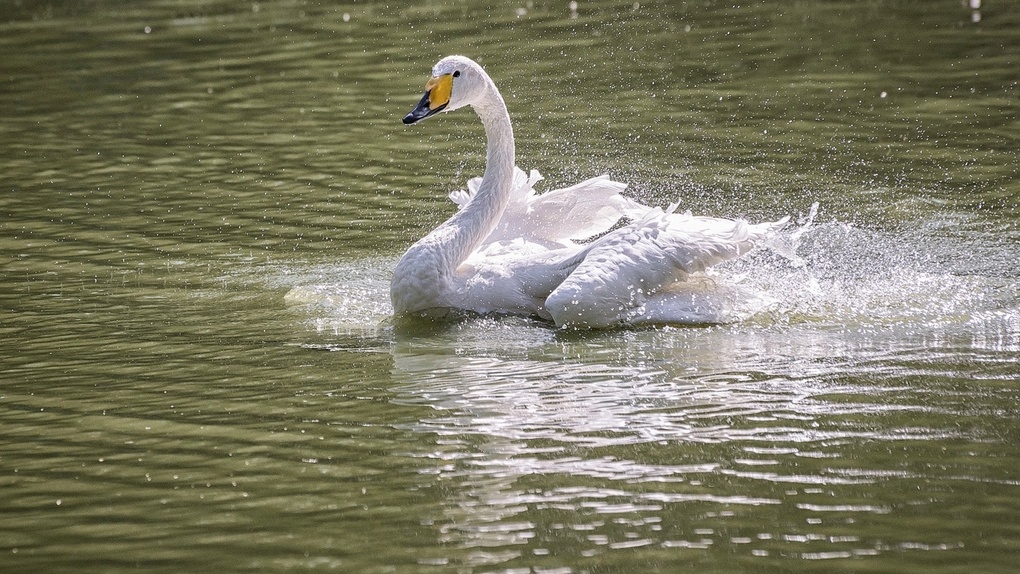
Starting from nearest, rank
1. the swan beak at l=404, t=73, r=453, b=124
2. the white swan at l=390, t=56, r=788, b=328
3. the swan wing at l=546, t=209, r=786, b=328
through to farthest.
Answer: the swan wing at l=546, t=209, r=786, b=328 → the white swan at l=390, t=56, r=788, b=328 → the swan beak at l=404, t=73, r=453, b=124

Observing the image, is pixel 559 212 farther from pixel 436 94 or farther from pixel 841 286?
pixel 841 286

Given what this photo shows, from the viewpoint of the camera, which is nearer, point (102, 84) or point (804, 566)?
point (804, 566)

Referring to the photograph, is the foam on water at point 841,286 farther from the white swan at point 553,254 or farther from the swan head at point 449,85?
the swan head at point 449,85

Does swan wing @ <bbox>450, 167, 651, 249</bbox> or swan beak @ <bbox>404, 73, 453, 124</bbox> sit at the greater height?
swan beak @ <bbox>404, 73, 453, 124</bbox>

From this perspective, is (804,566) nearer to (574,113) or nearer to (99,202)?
(99,202)

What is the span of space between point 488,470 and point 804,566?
1781mm

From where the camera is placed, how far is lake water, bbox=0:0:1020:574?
582 centimetres

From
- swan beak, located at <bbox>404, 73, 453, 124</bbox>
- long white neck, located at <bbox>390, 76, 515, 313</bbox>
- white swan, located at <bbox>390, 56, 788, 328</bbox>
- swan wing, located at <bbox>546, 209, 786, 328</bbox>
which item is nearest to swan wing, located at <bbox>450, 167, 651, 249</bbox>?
white swan, located at <bbox>390, 56, 788, 328</bbox>

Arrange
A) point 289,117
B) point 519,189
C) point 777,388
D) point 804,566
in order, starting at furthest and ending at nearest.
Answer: point 289,117
point 519,189
point 777,388
point 804,566

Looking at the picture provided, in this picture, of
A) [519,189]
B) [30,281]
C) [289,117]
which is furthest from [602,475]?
[289,117]

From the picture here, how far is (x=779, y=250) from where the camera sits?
9188mm

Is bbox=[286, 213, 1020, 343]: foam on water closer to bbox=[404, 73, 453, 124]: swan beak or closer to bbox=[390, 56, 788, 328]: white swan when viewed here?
bbox=[390, 56, 788, 328]: white swan

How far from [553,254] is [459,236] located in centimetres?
69

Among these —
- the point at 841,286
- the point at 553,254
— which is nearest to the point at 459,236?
the point at 553,254
